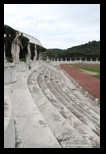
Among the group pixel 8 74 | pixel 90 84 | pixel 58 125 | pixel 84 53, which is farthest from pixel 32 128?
pixel 84 53

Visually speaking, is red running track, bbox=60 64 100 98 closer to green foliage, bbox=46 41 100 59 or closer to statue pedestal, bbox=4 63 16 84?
statue pedestal, bbox=4 63 16 84

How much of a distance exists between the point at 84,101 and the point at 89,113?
107 inches

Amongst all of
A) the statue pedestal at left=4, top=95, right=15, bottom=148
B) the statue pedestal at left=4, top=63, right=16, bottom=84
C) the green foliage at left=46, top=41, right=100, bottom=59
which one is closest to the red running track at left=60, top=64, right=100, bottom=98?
the statue pedestal at left=4, top=63, right=16, bottom=84

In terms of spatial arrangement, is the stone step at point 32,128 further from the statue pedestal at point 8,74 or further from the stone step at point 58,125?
the statue pedestal at point 8,74

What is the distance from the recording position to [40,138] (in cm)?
473

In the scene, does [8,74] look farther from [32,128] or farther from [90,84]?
[90,84]

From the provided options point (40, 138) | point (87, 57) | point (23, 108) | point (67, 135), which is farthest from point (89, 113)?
point (87, 57)

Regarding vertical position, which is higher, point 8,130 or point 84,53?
point 84,53

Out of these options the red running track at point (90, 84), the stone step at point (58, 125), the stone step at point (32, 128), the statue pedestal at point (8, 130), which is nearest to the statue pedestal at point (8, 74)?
the stone step at point (58, 125)

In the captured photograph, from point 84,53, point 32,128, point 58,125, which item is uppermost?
point 84,53
